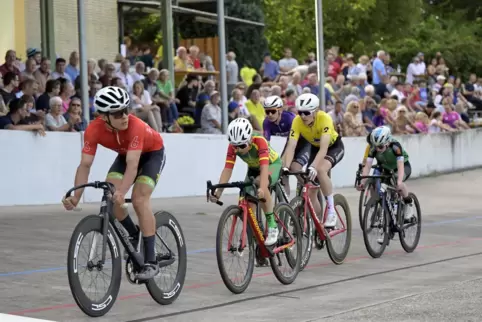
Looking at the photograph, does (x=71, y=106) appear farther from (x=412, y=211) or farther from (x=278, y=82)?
(x=278, y=82)

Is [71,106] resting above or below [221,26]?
below

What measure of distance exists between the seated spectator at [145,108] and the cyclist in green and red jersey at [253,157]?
8425 mm

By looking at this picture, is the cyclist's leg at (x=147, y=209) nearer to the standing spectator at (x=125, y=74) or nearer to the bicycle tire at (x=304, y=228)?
the bicycle tire at (x=304, y=228)

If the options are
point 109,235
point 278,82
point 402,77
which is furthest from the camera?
point 402,77

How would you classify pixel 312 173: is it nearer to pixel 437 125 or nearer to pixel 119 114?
pixel 119 114

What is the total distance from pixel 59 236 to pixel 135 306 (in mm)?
4637

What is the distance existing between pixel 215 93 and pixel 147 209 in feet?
40.2

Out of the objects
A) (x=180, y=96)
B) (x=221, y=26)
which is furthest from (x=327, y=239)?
(x=180, y=96)

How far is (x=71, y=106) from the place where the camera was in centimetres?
1812

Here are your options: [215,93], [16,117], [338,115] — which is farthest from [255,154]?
[338,115]

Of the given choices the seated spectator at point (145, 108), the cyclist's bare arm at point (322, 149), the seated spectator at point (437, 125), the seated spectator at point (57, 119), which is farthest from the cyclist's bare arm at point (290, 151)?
the seated spectator at point (437, 125)

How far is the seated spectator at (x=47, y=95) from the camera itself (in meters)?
18.2

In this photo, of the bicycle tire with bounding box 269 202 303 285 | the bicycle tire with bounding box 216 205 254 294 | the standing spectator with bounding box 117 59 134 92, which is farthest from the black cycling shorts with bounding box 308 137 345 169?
the standing spectator with bounding box 117 59 134 92

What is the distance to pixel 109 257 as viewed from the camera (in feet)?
31.0
